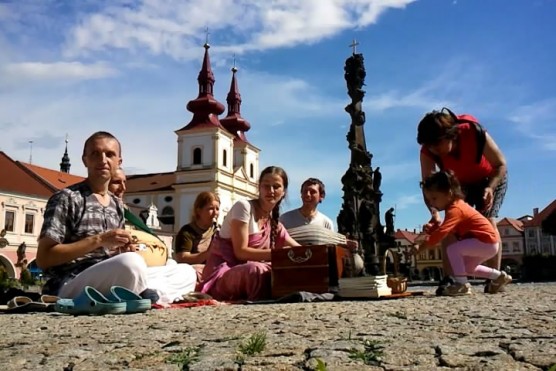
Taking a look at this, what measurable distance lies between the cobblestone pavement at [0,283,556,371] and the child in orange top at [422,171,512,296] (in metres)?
1.51

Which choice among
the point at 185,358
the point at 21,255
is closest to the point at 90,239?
the point at 185,358

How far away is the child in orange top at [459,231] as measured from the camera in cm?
504

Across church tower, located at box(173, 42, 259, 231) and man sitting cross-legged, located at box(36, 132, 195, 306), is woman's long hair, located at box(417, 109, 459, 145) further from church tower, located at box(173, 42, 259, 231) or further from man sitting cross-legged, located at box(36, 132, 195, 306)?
church tower, located at box(173, 42, 259, 231)

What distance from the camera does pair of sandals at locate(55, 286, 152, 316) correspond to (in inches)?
150

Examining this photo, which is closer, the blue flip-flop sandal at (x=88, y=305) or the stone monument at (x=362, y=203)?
the blue flip-flop sandal at (x=88, y=305)

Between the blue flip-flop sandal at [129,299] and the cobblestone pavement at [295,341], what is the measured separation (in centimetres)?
37

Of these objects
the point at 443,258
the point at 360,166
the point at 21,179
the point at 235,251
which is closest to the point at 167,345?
the point at 235,251

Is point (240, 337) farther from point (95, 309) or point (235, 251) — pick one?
point (235, 251)

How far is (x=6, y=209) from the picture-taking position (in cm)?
3981

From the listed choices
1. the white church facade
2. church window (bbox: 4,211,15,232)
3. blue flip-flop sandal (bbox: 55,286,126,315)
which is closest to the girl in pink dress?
blue flip-flop sandal (bbox: 55,286,126,315)

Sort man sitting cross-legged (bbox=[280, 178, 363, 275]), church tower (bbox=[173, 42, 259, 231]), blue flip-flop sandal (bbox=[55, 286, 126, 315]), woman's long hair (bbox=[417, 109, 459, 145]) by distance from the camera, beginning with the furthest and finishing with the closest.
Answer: church tower (bbox=[173, 42, 259, 231])
man sitting cross-legged (bbox=[280, 178, 363, 275])
woman's long hair (bbox=[417, 109, 459, 145])
blue flip-flop sandal (bbox=[55, 286, 126, 315])

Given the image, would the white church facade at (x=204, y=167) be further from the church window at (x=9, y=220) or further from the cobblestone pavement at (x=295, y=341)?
the cobblestone pavement at (x=295, y=341)

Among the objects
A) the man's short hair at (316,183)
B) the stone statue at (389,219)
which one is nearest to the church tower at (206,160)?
the stone statue at (389,219)

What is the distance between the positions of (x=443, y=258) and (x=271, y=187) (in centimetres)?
172
